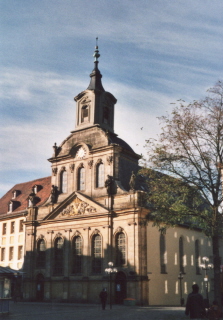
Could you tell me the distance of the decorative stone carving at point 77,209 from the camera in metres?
46.5

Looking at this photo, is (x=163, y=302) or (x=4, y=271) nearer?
A: (x=4, y=271)

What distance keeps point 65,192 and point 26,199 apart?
12.7m

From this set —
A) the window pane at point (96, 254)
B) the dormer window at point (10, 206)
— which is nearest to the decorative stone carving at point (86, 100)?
the window pane at point (96, 254)

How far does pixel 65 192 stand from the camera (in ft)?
167

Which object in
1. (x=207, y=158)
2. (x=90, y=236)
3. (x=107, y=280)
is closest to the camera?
(x=207, y=158)

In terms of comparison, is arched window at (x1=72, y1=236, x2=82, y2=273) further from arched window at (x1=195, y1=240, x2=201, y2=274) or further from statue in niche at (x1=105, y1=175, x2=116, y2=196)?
Result: arched window at (x1=195, y1=240, x2=201, y2=274)

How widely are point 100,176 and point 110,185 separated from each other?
280 centimetres

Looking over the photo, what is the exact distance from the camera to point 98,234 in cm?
4522

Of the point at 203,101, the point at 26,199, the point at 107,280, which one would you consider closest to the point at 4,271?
the point at 107,280

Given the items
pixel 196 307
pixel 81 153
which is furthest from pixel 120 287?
pixel 196 307

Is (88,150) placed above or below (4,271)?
above

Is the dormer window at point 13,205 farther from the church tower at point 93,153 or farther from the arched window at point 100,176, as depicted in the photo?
the arched window at point 100,176

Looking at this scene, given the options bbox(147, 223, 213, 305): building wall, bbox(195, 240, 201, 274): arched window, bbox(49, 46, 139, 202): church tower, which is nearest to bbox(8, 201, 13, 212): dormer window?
bbox(49, 46, 139, 202): church tower

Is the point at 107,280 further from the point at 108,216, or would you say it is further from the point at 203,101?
the point at 203,101
